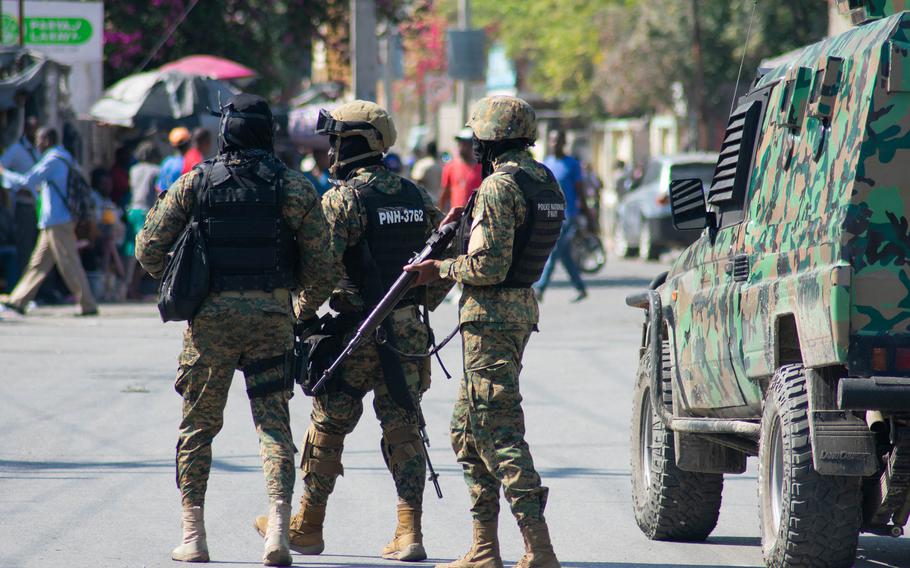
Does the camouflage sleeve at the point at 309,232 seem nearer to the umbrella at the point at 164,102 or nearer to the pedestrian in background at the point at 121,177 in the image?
the umbrella at the point at 164,102

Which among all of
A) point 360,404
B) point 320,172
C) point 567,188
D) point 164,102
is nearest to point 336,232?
point 360,404

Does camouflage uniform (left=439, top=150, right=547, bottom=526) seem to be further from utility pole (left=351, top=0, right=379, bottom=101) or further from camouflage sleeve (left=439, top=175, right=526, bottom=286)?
utility pole (left=351, top=0, right=379, bottom=101)

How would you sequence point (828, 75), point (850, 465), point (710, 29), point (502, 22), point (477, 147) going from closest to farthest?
point (850, 465)
point (828, 75)
point (477, 147)
point (710, 29)
point (502, 22)

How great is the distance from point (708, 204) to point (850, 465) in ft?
6.25

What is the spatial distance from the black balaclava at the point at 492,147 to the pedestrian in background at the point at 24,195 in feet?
36.4

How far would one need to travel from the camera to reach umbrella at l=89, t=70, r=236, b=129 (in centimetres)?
1955

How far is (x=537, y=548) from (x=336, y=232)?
1.50 m

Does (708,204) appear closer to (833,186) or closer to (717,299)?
(717,299)

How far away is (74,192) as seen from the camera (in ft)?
50.7

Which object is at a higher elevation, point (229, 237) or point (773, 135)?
point (773, 135)

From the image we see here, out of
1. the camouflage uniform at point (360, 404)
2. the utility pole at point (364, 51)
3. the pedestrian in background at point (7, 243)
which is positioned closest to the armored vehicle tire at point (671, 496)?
the camouflage uniform at point (360, 404)

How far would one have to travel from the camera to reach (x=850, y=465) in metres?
5.10

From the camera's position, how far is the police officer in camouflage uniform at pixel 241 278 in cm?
611

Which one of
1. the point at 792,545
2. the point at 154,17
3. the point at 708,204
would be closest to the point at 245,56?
the point at 154,17
